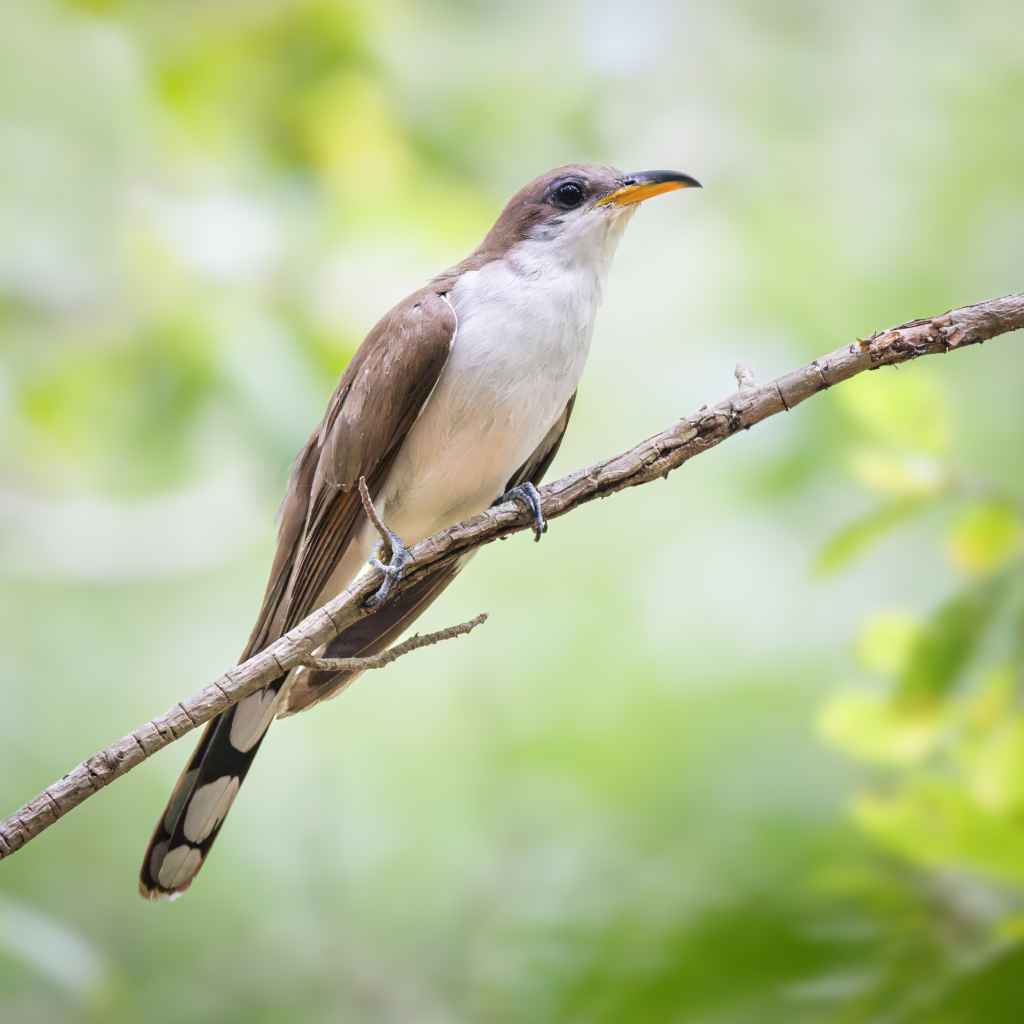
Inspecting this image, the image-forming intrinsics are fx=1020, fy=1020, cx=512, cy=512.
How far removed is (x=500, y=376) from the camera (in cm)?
170

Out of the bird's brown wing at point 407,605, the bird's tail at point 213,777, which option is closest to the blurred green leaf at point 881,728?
the bird's brown wing at point 407,605

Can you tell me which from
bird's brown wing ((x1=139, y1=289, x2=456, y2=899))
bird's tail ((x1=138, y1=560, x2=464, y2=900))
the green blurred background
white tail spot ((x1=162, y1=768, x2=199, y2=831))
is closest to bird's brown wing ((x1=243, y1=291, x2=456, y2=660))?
bird's brown wing ((x1=139, y1=289, x2=456, y2=899))

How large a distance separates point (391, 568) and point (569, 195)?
89 centimetres

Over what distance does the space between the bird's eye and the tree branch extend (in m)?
0.65

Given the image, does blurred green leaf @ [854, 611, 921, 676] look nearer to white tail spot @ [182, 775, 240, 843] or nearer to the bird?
the bird

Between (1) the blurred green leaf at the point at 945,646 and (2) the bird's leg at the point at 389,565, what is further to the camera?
(1) the blurred green leaf at the point at 945,646

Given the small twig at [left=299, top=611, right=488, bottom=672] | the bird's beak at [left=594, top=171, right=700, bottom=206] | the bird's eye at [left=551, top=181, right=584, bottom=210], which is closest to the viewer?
the small twig at [left=299, top=611, right=488, bottom=672]

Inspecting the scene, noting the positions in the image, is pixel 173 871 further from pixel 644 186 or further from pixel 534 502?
pixel 644 186

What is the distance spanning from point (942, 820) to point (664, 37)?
246 centimetres

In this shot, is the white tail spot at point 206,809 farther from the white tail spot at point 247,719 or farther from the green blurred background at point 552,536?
the green blurred background at point 552,536

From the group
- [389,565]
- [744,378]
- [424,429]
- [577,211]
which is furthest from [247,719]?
[577,211]

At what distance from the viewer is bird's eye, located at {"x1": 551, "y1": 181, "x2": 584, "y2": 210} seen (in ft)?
6.35

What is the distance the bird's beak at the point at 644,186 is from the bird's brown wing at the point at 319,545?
40cm

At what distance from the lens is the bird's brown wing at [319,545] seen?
1663 millimetres
